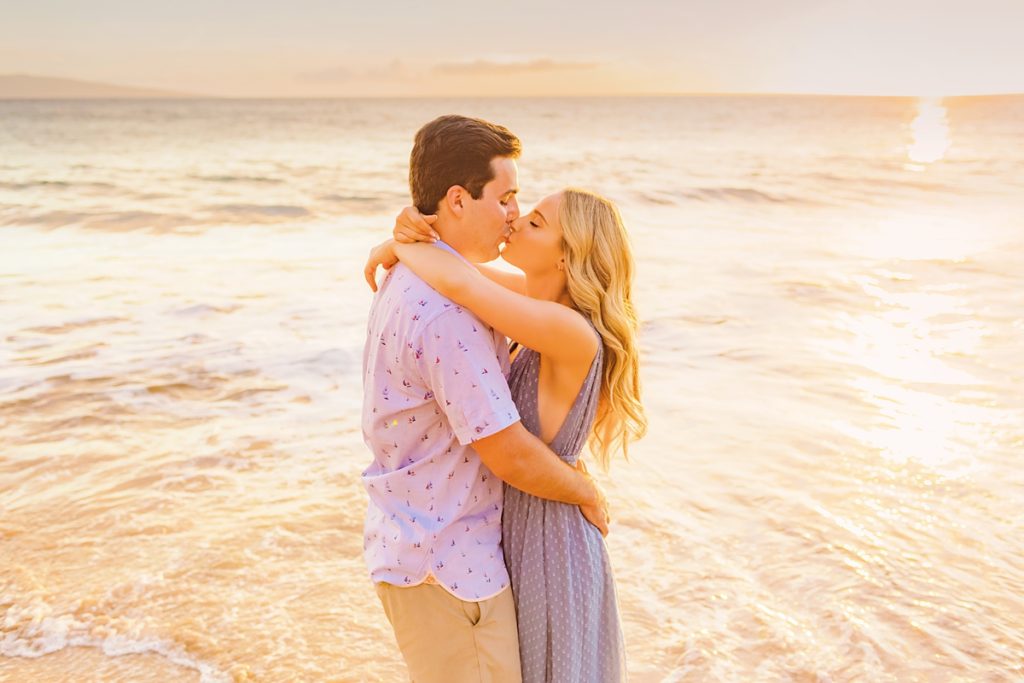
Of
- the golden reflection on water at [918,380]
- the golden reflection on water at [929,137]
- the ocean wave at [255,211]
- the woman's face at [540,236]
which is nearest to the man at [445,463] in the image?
the woman's face at [540,236]

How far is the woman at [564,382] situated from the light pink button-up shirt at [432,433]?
0.09 meters

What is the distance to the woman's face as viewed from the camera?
2.58 m

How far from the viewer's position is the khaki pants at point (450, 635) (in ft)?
7.71

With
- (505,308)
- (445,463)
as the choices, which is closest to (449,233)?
(505,308)

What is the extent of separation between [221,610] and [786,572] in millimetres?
2874

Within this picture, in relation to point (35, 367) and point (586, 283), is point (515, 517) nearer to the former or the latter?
point (586, 283)

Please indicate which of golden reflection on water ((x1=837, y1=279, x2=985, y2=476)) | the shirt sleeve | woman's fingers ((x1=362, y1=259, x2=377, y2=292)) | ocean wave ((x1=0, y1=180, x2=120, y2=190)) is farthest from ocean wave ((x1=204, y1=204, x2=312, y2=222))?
the shirt sleeve

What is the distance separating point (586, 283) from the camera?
2.51 meters

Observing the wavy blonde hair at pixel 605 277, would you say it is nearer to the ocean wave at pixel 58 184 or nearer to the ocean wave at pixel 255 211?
the ocean wave at pixel 255 211

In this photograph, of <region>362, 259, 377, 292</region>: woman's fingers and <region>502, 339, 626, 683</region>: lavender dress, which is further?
<region>362, 259, 377, 292</region>: woman's fingers

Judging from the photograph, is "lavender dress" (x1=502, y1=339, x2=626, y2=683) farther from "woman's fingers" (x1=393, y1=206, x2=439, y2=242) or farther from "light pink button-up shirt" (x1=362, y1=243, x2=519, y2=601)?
"woman's fingers" (x1=393, y1=206, x2=439, y2=242)

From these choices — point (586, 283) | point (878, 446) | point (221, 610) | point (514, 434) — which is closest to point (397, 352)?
point (514, 434)

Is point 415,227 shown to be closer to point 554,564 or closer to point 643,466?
point 554,564

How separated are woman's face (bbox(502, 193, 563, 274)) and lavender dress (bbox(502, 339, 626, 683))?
→ 0.28 metres
